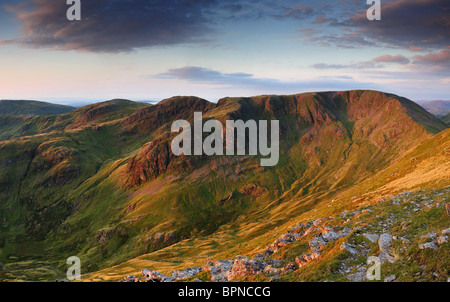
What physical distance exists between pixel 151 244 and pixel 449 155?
199m

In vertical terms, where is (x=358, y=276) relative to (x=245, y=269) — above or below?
above

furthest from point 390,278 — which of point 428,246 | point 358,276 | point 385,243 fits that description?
point 385,243

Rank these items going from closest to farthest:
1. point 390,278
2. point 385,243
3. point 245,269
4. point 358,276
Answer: point 390,278, point 358,276, point 385,243, point 245,269

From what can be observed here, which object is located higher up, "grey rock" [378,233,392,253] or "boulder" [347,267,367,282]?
"grey rock" [378,233,392,253]

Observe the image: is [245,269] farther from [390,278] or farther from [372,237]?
[372,237]

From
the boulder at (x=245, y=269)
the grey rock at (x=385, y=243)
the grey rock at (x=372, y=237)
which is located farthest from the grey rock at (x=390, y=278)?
the boulder at (x=245, y=269)

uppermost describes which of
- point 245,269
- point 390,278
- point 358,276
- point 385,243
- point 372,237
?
point 385,243

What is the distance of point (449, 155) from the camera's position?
291 feet

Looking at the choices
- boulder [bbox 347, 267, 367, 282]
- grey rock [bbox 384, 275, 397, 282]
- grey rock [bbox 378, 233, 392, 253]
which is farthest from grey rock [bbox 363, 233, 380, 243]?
grey rock [bbox 384, 275, 397, 282]

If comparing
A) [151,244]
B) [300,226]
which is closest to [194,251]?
[151,244]

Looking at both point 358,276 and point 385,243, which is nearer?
point 358,276

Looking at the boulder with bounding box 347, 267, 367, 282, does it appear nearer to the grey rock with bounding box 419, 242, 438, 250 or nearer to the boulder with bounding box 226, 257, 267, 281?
the grey rock with bounding box 419, 242, 438, 250

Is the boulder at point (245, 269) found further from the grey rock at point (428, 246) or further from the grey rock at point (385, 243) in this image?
the grey rock at point (428, 246)
